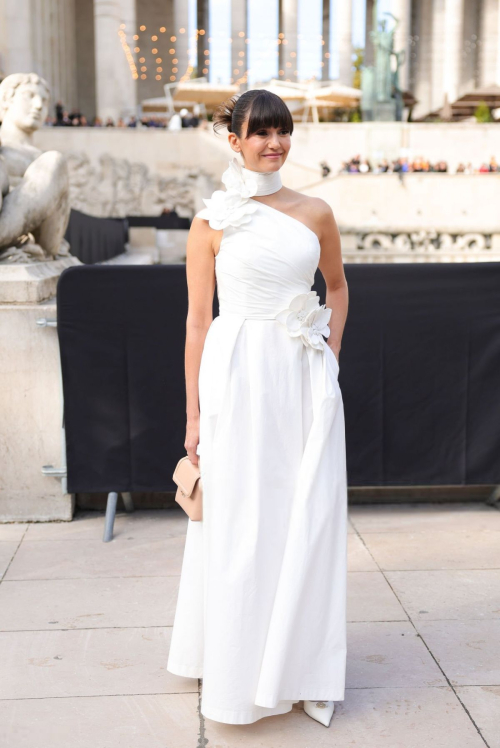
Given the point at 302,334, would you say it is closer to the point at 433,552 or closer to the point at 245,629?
the point at 245,629

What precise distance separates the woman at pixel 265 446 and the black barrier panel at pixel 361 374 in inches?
84.5

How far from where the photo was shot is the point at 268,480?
3.17 m

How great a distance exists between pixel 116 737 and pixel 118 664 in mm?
567

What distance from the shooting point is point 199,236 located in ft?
10.4

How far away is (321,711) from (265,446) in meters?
1.01

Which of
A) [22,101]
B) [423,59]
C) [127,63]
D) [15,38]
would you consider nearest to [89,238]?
[22,101]

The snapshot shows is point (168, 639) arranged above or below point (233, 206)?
below

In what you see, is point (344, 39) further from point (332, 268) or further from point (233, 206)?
point (233, 206)

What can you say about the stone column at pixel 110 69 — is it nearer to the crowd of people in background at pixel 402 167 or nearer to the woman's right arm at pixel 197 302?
the crowd of people in background at pixel 402 167

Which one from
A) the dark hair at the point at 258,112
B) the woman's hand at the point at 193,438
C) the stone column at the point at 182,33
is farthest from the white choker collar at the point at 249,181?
the stone column at the point at 182,33

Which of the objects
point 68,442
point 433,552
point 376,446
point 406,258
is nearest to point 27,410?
point 68,442

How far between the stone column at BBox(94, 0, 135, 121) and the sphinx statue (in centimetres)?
Result: 3478

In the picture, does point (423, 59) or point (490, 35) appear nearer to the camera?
point (490, 35)

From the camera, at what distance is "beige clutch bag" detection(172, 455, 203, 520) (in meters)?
3.26
